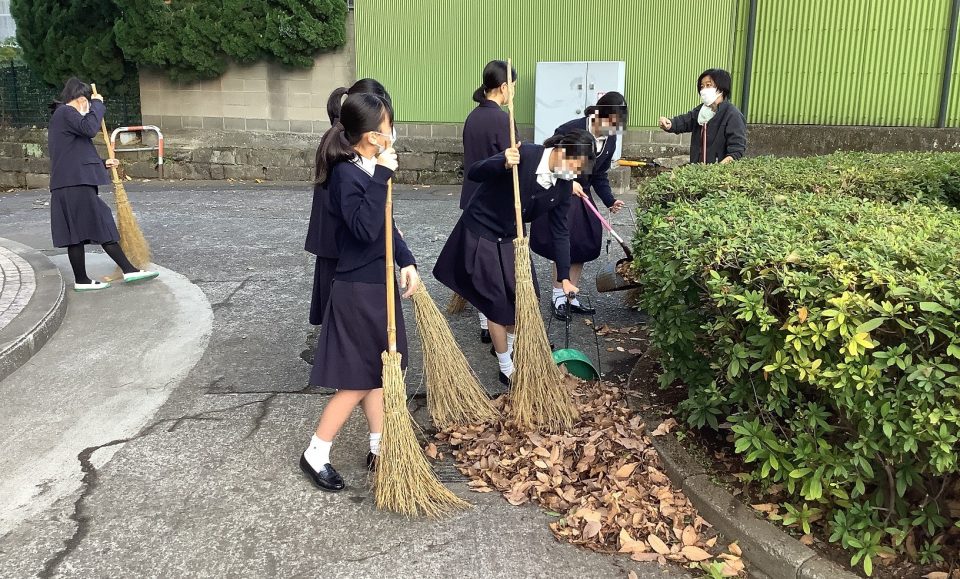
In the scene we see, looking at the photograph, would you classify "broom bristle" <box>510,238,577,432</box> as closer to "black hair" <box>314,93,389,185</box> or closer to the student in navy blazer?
the student in navy blazer

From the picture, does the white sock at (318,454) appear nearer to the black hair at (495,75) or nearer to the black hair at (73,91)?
the black hair at (495,75)

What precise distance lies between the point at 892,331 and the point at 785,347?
326mm

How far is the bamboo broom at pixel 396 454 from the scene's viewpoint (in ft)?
9.93

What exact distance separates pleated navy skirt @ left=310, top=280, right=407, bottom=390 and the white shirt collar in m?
1.11

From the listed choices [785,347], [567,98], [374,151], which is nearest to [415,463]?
[374,151]

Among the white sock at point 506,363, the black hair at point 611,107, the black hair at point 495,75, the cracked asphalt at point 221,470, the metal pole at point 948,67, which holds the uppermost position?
the metal pole at point 948,67

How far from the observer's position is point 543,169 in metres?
3.85

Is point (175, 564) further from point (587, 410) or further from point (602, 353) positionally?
point (602, 353)

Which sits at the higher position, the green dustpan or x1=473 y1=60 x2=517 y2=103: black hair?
x1=473 y1=60 x2=517 y2=103: black hair

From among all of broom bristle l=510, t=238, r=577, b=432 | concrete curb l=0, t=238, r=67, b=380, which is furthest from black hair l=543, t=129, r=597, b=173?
concrete curb l=0, t=238, r=67, b=380

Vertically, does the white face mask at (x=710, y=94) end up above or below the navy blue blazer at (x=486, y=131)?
above

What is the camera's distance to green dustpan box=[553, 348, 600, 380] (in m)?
4.18

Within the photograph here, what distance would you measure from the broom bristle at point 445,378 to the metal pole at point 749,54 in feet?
24.7

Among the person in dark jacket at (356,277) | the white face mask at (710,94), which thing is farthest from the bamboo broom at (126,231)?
the white face mask at (710,94)
